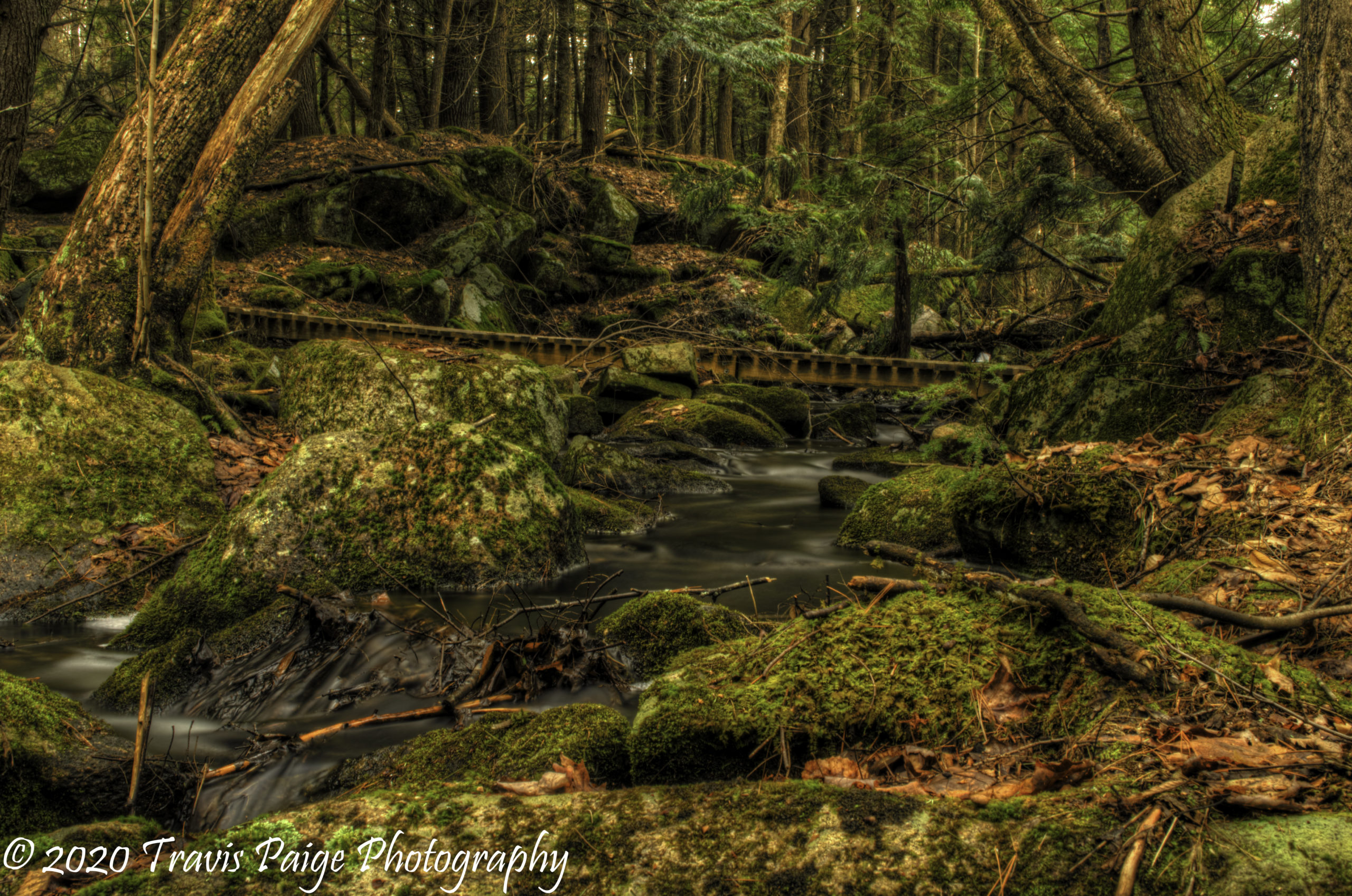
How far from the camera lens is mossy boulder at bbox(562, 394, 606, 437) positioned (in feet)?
34.8

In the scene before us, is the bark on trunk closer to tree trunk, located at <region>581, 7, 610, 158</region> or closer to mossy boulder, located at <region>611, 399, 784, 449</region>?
tree trunk, located at <region>581, 7, 610, 158</region>

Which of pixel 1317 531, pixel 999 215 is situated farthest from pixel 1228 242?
pixel 1317 531

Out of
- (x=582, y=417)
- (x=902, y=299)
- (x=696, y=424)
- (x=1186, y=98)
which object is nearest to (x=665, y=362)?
(x=696, y=424)

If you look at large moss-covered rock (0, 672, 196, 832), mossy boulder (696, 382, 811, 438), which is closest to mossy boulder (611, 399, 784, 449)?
mossy boulder (696, 382, 811, 438)

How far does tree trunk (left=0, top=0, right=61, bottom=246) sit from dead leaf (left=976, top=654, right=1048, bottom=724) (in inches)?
393

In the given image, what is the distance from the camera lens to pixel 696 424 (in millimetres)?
10773

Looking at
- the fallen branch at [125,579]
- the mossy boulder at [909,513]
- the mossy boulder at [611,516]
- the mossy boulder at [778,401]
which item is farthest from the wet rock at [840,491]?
the fallen branch at [125,579]

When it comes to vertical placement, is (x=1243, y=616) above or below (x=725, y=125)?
below

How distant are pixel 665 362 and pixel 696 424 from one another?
6.72 ft

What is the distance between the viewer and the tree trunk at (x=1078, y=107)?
8.69 metres

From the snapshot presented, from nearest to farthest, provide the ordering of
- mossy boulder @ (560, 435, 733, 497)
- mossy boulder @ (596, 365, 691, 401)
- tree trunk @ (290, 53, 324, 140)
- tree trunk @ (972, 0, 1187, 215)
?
mossy boulder @ (560, 435, 733, 497)
tree trunk @ (972, 0, 1187, 215)
mossy boulder @ (596, 365, 691, 401)
tree trunk @ (290, 53, 324, 140)

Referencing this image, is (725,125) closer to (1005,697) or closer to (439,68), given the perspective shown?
(439,68)

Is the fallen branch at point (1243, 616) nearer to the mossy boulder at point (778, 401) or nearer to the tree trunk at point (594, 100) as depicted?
the mossy boulder at point (778, 401)

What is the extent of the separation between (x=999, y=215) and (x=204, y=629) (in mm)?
9456
